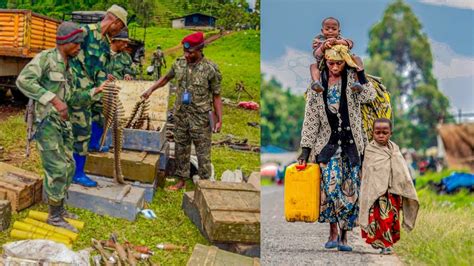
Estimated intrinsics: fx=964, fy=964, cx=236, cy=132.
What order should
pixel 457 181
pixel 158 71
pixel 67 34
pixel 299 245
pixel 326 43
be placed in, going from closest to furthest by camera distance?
pixel 67 34 → pixel 326 43 → pixel 158 71 → pixel 299 245 → pixel 457 181

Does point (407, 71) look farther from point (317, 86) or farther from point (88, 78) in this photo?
point (88, 78)

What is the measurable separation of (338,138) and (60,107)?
1.82 meters

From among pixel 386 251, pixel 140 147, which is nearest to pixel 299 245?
pixel 386 251

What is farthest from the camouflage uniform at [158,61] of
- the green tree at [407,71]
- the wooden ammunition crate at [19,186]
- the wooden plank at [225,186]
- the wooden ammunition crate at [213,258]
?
the green tree at [407,71]

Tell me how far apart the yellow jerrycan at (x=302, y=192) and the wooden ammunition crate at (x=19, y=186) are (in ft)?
5.37

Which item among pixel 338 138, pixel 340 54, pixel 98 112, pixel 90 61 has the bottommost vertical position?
pixel 338 138

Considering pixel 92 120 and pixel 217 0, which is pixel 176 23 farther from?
pixel 92 120

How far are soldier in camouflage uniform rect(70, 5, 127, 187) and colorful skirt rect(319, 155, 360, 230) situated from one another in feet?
4.89

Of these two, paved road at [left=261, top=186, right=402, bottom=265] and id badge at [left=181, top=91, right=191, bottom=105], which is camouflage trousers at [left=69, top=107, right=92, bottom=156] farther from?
paved road at [left=261, top=186, right=402, bottom=265]

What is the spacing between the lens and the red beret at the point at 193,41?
6.39 metres

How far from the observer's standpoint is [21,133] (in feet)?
21.0

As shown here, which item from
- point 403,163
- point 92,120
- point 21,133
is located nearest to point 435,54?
point 403,163

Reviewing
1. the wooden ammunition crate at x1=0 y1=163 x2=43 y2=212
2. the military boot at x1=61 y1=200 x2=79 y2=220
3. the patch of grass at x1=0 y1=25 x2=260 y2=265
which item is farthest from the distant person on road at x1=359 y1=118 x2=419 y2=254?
the wooden ammunition crate at x1=0 y1=163 x2=43 y2=212

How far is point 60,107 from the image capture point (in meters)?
6.12
